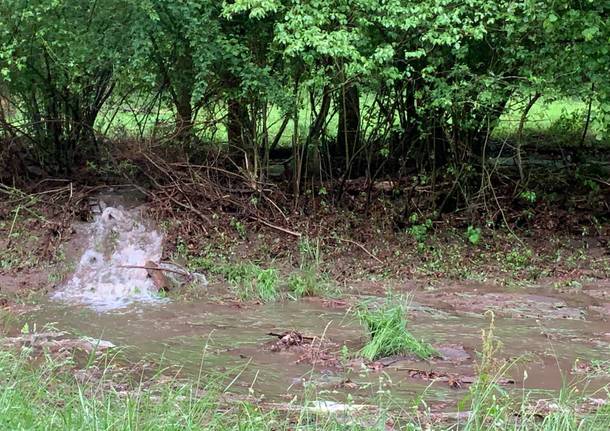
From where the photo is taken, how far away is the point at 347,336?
6.91 meters

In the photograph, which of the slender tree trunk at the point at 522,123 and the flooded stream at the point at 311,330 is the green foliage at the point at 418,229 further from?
the slender tree trunk at the point at 522,123

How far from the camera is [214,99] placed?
10.7 m

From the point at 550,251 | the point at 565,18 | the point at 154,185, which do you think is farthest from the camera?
the point at 154,185

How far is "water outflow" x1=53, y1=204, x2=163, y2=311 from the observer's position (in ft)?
29.1

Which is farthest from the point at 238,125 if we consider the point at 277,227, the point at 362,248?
the point at 362,248

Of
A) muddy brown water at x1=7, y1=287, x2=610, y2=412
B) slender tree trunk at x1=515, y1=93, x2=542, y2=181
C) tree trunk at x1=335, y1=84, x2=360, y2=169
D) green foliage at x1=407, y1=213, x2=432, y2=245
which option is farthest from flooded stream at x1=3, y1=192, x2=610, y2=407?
tree trunk at x1=335, y1=84, x2=360, y2=169

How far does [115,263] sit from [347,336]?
172 inches

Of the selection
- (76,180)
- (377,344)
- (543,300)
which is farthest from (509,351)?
(76,180)

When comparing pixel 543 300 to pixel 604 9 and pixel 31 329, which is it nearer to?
pixel 604 9

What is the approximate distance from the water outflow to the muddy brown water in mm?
457

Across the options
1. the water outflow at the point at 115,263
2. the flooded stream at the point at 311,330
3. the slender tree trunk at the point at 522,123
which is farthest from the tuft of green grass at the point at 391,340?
the slender tree trunk at the point at 522,123

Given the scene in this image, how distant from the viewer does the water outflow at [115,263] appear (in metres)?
8.88

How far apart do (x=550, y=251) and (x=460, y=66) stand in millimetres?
3306

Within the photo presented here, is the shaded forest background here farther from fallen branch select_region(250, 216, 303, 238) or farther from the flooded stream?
the flooded stream
